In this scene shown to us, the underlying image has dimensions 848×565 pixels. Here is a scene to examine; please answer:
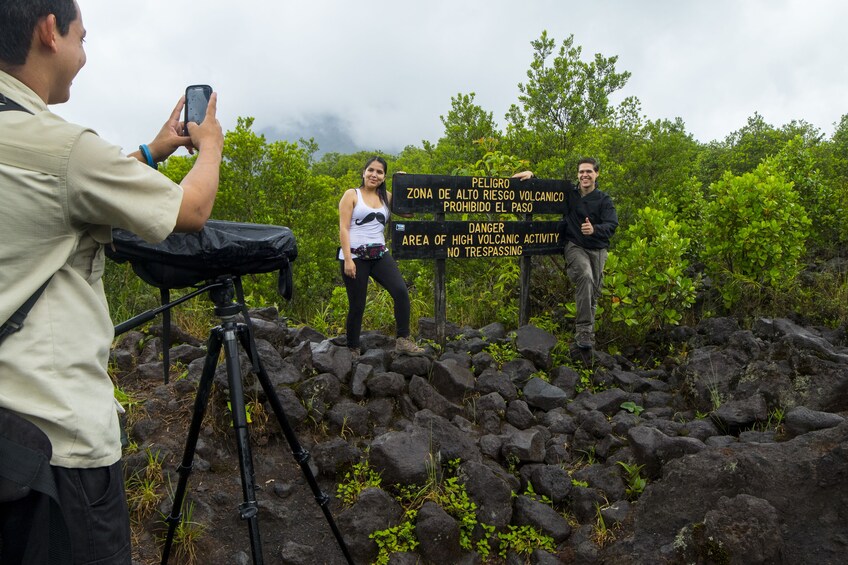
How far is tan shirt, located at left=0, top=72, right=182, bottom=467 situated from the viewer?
1.25 meters

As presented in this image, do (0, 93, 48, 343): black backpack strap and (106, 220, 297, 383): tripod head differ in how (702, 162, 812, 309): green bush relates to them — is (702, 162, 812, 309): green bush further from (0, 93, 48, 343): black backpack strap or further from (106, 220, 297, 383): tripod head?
(0, 93, 48, 343): black backpack strap

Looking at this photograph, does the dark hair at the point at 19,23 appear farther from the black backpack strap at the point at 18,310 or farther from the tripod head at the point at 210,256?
the tripod head at the point at 210,256

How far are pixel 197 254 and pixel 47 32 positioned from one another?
80 cm

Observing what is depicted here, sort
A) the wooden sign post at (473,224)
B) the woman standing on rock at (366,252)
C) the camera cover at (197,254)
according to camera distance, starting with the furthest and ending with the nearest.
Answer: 1. the wooden sign post at (473,224)
2. the woman standing on rock at (366,252)
3. the camera cover at (197,254)

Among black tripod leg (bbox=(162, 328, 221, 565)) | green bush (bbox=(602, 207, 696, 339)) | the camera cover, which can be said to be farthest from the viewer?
green bush (bbox=(602, 207, 696, 339))

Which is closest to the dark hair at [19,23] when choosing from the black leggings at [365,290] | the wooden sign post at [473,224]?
the black leggings at [365,290]

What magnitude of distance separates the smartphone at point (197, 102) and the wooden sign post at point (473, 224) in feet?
11.4

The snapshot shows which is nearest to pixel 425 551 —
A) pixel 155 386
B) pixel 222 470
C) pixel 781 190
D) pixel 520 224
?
pixel 222 470

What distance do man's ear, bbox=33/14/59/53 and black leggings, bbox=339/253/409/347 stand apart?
12.0 ft

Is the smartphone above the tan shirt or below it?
above

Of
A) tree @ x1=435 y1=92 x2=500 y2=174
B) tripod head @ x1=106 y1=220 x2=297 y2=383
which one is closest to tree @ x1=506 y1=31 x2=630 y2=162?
tree @ x1=435 y1=92 x2=500 y2=174

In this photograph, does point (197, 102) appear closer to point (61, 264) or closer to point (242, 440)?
point (61, 264)

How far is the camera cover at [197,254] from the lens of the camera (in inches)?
78.2

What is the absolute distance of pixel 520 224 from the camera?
20.6 ft
